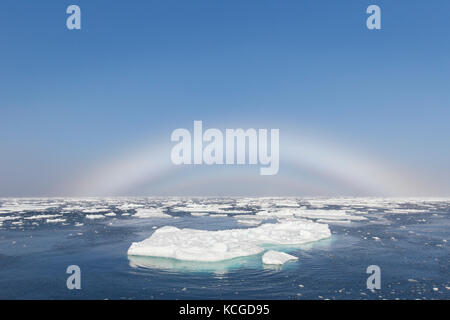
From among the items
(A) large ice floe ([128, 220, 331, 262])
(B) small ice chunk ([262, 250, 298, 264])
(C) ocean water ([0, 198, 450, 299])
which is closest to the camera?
(C) ocean water ([0, 198, 450, 299])

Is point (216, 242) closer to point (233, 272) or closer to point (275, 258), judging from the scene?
point (275, 258)

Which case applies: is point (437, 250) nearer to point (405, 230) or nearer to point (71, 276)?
point (405, 230)

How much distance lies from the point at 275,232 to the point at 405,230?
45.6 feet

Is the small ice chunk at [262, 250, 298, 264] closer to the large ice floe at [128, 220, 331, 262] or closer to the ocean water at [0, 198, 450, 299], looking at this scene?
the ocean water at [0, 198, 450, 299]

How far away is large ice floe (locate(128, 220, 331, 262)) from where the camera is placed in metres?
18.8

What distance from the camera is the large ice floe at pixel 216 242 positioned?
18.8 m

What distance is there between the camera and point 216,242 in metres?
21.0

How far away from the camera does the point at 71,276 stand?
15070 millimetres

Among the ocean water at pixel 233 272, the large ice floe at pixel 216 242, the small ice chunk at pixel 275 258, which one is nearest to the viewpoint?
the ocean water at pixel 233 272

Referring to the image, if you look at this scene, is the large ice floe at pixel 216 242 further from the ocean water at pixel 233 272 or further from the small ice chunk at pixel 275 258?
the small ice chunk at pixel 275 258

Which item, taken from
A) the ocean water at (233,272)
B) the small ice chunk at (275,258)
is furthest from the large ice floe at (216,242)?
the small ice chunk at (275,258)

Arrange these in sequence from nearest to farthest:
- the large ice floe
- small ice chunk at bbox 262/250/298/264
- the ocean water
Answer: the ocean water, small ice chunk at bbox 262/250/298/264, the large ice floe

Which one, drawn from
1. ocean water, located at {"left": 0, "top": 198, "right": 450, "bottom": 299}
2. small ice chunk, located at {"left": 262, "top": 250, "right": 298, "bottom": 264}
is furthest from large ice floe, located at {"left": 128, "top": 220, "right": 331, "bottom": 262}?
small ice chunk, located at {"left": 262, "top": 250, "right": 298, "bottom": 264}
